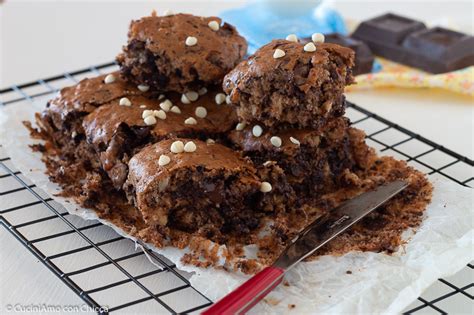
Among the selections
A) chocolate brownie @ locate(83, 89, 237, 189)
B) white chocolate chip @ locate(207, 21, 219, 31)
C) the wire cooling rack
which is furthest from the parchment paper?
white chocolate chip @ locate(207, 21, 219, 31)

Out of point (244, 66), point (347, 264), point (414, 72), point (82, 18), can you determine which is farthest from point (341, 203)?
point (82, 18)

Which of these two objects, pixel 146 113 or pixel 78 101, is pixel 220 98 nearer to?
pixel 146 113

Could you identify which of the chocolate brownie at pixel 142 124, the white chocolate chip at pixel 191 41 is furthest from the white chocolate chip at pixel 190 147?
the white chocolate chip at pixel 191 41

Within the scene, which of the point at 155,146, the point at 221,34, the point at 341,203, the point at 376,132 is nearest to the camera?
the point at 155,146

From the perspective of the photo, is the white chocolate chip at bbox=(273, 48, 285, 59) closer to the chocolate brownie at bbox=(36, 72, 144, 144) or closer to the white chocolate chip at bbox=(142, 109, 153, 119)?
the white chocolate chip at bbox=(142, 109, 153, 119)

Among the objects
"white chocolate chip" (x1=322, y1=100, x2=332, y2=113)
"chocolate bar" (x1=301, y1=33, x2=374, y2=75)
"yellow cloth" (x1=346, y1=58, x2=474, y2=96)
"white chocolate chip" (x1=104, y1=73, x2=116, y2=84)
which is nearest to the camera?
"white chocolate chip" (x1=322, y1=100, x2=332, y2=113)

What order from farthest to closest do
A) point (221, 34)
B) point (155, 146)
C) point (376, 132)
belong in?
point (376, 132), point (221, 34), point (155, 146)

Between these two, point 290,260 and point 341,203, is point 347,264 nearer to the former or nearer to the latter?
point 290,260
